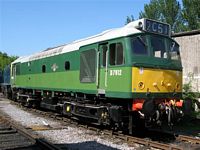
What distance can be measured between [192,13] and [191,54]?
25002 mm

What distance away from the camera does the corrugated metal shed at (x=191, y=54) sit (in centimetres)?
1870

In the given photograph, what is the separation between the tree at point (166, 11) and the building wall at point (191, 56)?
2971 cm

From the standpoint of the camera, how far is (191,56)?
19.2m

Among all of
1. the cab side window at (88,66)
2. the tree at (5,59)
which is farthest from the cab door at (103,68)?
the tree at (5,59)

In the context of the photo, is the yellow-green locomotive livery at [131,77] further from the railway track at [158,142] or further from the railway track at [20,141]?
the railway track at [20,141]

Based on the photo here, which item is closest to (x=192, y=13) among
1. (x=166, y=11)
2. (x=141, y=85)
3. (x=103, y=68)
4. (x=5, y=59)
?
(x=166, y=11)

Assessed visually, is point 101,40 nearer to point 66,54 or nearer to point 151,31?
point 151,31

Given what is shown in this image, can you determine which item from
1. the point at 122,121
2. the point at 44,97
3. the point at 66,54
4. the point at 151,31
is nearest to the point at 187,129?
the point at 122,121

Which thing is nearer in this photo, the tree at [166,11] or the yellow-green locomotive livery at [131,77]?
the yellow-green locomotive livery at [131,77]

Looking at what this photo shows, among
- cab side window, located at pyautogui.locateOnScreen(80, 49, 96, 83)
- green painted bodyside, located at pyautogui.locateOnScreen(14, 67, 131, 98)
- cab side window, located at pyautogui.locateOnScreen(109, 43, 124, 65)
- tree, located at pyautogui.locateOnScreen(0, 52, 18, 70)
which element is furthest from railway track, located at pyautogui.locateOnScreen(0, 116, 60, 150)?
tree, located at pyautogui.locateOnScreen(0, 52, 18, 70)

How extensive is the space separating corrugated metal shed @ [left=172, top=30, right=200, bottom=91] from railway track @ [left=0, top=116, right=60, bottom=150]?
10.1 meters

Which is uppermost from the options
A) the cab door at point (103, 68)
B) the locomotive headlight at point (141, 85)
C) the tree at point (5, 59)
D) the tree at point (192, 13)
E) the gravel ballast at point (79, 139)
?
the tree at point (192, 13)

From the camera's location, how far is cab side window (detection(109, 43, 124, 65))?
36.0 ft

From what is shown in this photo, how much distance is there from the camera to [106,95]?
11.5 meters
